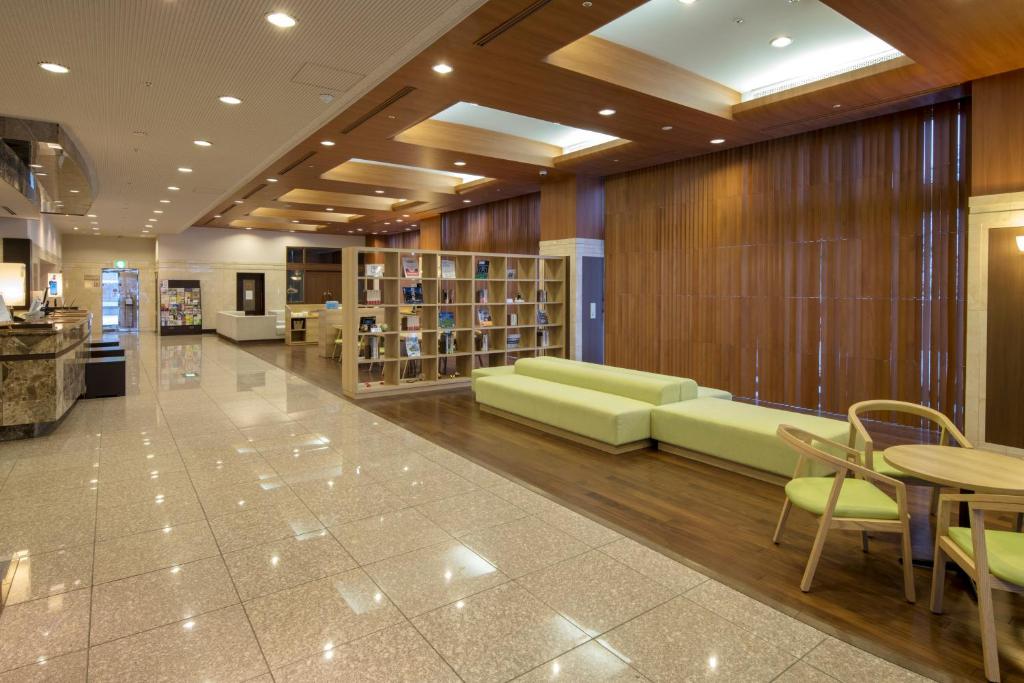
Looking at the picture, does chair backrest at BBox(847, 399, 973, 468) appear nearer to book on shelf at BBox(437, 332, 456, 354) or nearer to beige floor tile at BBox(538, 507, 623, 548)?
beige floor tile at BBox(538, 507, 623, 548)

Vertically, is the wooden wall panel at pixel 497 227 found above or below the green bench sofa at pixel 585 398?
above

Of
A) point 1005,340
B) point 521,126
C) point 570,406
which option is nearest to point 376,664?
point 570,406

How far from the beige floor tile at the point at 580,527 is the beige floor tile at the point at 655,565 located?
78mm

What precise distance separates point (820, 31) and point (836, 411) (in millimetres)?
4340

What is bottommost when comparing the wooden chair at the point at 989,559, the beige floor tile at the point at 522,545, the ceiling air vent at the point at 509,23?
the beige floor tile at the point at 522,545

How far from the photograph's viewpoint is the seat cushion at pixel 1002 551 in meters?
2.36

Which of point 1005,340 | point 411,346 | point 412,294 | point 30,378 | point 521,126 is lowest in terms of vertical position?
point 30,378

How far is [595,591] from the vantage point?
2.94 meters

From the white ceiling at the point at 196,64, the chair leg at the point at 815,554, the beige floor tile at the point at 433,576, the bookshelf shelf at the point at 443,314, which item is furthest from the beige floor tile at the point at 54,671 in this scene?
the bookshelf shelf at the point at 443,314

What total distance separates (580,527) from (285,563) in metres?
1.77

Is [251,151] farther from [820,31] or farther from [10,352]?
[820,31]

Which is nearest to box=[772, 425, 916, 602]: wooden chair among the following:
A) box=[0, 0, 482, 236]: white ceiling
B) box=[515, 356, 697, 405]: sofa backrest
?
box=[515, 356, 697, 405]: sofa backrest

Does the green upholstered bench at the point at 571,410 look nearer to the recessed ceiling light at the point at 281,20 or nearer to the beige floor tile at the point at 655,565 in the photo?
the beige floor tile at the point at 655,565

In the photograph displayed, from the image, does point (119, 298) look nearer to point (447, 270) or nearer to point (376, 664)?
point (447, 270)
